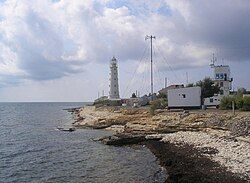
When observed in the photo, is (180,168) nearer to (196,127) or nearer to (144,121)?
(196,127)

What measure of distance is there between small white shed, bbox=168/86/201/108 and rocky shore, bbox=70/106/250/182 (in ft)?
20.5

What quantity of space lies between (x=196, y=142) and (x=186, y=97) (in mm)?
27376

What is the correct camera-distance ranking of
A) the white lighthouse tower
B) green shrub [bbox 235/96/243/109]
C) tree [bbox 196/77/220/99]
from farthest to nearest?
the white lighthouse tower < tree [bbox 196/77/220/99] < green shrub [bbox 235/96/243/109]

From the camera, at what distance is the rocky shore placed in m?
23.2

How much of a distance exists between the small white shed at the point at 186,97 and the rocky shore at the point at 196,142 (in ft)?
20.5

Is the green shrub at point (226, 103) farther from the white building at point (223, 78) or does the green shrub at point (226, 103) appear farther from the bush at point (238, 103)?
the white building at point (223, 78)

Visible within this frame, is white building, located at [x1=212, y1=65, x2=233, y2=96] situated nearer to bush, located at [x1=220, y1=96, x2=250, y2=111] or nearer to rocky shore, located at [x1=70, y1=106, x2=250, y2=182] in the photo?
bush, located at [x1=220, y1=96, x2=250, y2=111]

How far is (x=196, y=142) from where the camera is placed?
114ft

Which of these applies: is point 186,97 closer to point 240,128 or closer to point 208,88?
point 208,88

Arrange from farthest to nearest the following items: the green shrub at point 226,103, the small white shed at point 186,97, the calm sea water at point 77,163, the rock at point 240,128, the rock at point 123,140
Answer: the small white shed at point 186,97
the green shrub at point 226,103
the rock at point 123,140
the rock at point 240,128
the calm sea water at point 77,163

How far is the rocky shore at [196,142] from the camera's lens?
23.2 meters

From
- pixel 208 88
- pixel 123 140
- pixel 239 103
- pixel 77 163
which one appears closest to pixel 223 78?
pixel 208 88

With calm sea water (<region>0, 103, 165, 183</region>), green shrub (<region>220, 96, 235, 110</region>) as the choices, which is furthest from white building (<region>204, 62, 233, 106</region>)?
calm sea water (<region>0, 103, 165, 183</region>)

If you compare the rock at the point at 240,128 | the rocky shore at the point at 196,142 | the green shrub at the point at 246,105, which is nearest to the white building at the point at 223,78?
the rocky shore at the point at 196,142
